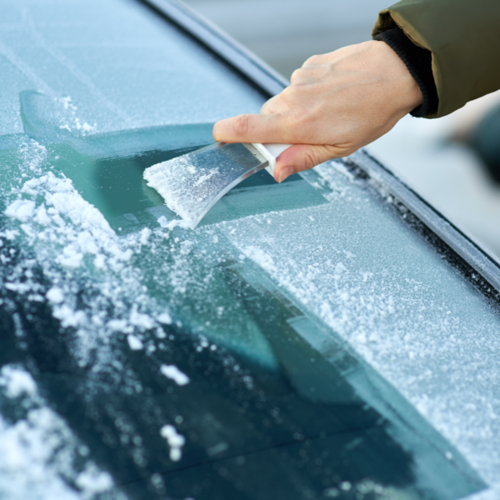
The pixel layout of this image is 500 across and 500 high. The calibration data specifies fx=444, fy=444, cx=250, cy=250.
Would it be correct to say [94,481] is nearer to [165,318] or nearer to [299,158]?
[165,318]

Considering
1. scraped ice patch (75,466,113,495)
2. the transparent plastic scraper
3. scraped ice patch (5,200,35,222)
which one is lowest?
scraped ice patch (75,466,113,495)

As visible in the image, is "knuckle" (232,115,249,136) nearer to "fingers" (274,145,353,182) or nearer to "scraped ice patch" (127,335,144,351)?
"fingers" (274,145,353,182)

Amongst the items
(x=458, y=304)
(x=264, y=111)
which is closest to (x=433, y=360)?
(x=458, y=304)

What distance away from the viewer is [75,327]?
2.43 ft

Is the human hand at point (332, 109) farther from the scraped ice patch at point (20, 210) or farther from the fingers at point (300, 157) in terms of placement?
the scraped ice patch at point (20, 210)

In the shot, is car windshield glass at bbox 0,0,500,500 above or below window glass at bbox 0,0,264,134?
below

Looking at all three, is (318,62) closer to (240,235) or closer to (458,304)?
(240,235)

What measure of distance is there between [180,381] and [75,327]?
0.66ft

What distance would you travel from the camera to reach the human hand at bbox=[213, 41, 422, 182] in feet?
3.77

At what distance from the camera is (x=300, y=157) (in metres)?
1.17

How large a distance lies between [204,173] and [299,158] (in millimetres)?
255

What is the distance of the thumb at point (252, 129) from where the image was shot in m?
1.13

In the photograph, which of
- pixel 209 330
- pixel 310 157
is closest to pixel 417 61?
pixel 310 157

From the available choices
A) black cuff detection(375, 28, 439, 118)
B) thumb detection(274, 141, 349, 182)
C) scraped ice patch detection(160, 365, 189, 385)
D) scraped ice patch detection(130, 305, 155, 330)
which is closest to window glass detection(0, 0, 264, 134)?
thumb detection(274, 141, 349, 182)
